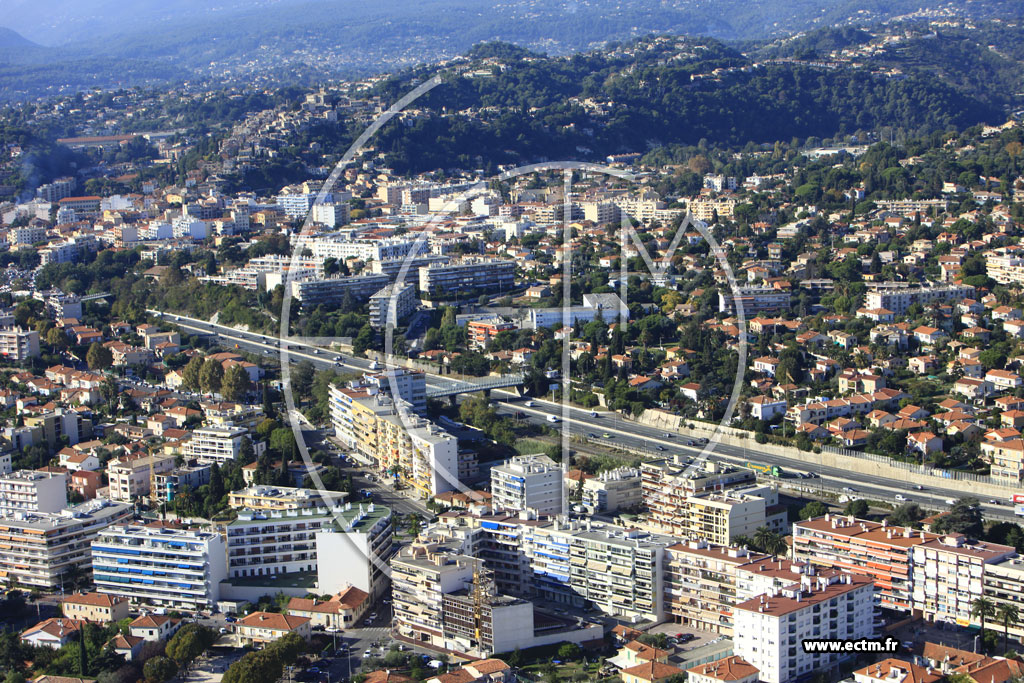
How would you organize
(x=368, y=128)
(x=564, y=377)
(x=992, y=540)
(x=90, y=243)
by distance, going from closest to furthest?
1. (x=992, y=540)
2. (x=564, y=377)
3. (x=90, y=243)
4. (x=368, y=128)

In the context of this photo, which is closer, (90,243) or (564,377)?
(564,377)

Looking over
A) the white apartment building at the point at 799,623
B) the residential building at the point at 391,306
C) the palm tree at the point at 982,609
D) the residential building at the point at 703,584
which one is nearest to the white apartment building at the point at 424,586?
the residential building at the point at 703,584

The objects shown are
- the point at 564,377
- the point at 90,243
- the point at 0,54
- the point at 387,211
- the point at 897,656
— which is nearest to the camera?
the point at 897,656

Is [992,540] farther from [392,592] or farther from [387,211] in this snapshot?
[387,211]

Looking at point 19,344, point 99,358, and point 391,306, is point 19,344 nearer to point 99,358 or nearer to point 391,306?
point 99,358

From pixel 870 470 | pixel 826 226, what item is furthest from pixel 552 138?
pixel 870 470

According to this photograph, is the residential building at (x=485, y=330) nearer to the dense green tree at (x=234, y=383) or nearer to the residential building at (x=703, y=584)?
the dense green tree at (x=234, y=383)

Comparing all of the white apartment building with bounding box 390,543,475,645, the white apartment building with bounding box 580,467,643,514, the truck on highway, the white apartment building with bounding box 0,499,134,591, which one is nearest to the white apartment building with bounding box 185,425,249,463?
the white apartment building with bounding box 0,499,134,591
